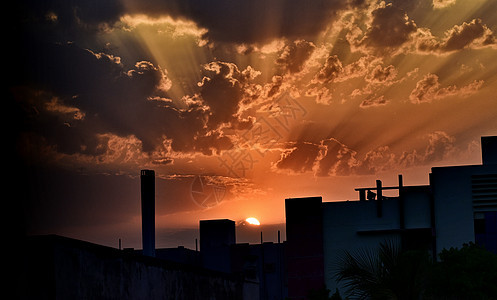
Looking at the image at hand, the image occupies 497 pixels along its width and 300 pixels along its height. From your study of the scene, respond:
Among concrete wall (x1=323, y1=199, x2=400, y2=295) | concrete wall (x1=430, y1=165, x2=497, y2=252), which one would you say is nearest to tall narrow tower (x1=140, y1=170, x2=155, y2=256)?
concrete wall (x1=323, y1=199, x2=400, y2=295)

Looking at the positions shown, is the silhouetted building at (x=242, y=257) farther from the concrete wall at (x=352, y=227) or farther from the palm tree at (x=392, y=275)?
the palm tree at (x=392, y=275)

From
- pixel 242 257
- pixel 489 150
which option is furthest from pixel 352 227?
pixel 242 257

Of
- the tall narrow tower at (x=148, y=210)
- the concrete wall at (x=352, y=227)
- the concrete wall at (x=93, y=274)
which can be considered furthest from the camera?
the concrete wall at (x=352, y=227)

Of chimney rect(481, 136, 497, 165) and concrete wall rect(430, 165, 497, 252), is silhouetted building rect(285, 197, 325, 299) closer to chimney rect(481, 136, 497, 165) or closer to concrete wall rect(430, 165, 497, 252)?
concrete wall rect(430, 165, 497, 252)

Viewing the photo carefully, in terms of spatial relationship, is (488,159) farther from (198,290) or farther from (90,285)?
(90,285)

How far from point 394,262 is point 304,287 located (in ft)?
117

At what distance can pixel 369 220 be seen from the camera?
47906 mm

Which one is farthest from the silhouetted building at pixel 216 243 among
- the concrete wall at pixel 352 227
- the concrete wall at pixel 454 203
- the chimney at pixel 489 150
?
the chimney at pixel 489 150

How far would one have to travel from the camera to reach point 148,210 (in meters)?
41.0

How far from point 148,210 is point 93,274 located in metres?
26.0

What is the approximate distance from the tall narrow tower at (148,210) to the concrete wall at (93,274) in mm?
18152

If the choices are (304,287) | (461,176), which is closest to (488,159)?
(461,176)

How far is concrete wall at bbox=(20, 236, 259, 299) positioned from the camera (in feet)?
43.6

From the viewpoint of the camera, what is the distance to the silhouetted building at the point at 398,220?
45469 mm
